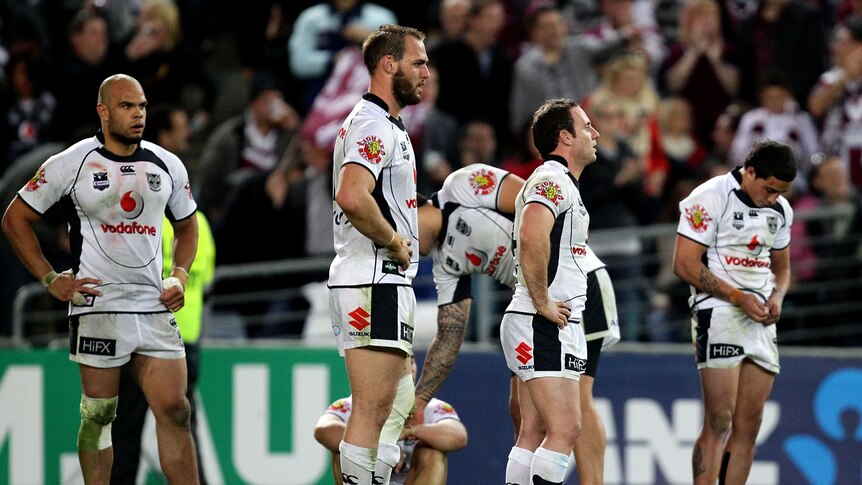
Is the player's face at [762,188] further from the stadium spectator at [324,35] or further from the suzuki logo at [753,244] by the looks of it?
the stadium spectator at [324,35]

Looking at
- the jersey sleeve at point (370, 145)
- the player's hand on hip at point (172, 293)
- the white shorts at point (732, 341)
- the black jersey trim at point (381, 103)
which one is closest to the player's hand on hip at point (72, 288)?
the player's hand on hip at point (172, 293)

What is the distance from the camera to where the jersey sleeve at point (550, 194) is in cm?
745

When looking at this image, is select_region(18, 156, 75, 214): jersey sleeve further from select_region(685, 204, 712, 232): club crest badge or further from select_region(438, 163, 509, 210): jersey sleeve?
select_region(685, 204, 712, 232): club crest badge

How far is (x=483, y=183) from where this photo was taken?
8414mm

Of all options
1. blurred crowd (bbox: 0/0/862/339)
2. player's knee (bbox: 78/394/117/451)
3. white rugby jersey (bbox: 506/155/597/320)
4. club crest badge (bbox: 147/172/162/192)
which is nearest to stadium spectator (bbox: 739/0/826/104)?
blurred crowd (bbox: 0/0/862/339)

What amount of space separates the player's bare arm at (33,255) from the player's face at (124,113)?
25.8 inches

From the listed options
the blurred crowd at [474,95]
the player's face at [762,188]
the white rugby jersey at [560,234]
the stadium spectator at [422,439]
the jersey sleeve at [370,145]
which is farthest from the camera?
the blurred crowd at [474,95]

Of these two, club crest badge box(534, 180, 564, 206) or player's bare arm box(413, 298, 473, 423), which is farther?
player's bare arm box(413, 298, 473, 423)

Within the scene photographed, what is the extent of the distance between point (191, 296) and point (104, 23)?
601 cm

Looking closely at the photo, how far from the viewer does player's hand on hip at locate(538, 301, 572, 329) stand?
745cm

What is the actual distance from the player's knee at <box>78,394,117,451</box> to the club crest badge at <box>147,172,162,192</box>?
1.20 metres

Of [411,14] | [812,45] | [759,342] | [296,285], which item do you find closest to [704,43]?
[812,45]

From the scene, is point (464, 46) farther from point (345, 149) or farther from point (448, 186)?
point (345, 149)

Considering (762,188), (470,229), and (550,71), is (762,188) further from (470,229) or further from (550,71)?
(550,71)
